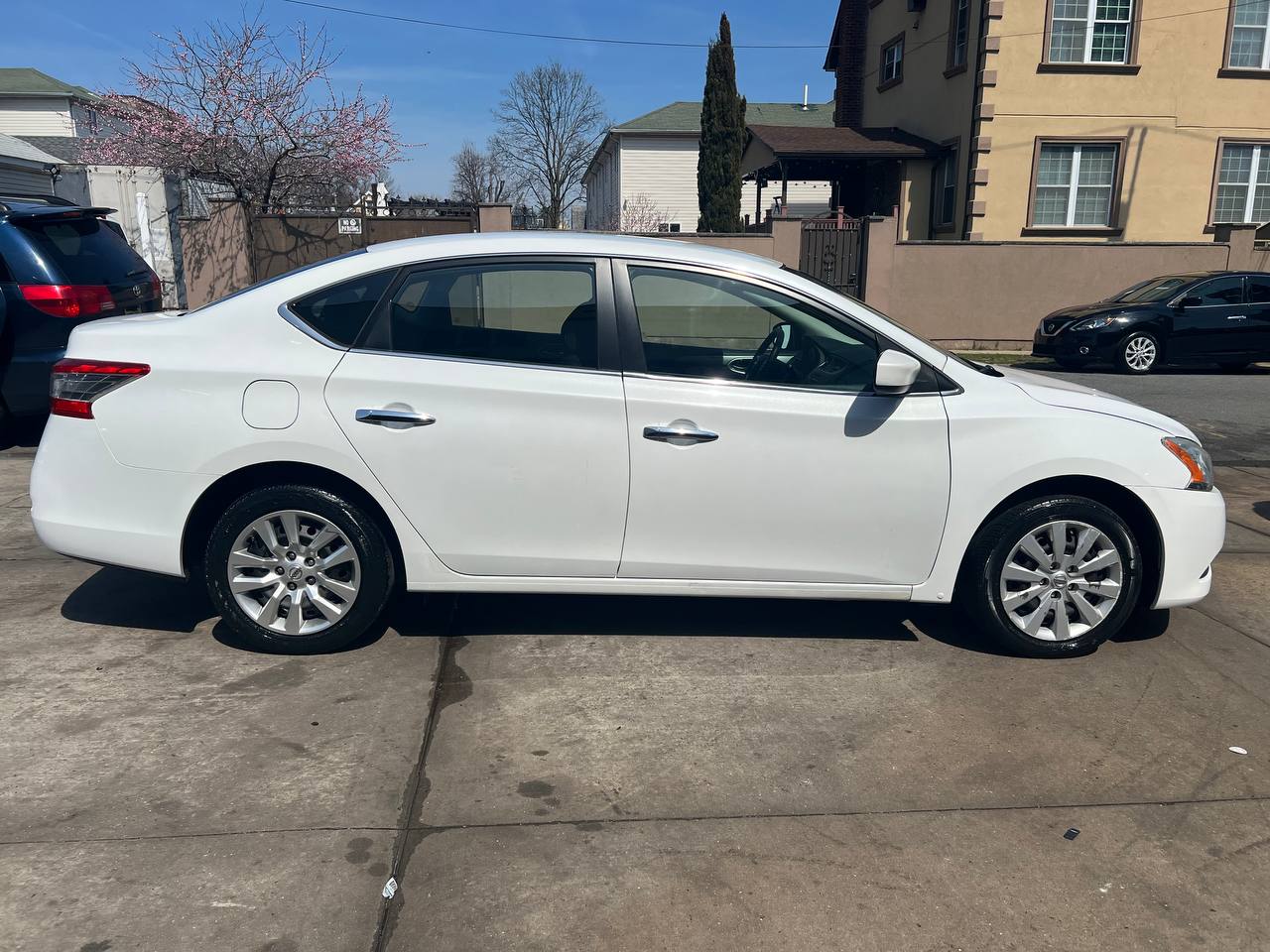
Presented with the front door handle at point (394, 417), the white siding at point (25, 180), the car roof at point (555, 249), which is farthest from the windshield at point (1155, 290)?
the white siding at point (25, 180)

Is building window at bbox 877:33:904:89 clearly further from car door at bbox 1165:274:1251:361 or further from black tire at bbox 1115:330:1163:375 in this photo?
black tire at bbox 1115:330:1163:375

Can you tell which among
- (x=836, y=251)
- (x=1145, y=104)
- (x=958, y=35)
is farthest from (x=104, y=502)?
(x=958, y=35)

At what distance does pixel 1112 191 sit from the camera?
68.1 ft

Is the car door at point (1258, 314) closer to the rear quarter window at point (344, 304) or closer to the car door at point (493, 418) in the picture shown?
the car door at point (493, 418)

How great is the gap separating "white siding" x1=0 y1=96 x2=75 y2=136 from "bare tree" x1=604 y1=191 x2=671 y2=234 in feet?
89.6

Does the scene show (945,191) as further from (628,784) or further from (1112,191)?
(628,784)

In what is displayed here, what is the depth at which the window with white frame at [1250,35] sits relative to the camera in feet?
65.3

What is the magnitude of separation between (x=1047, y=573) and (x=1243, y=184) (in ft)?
69.6

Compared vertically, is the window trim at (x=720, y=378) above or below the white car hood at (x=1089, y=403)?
above

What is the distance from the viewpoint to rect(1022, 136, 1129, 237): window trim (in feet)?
66.9

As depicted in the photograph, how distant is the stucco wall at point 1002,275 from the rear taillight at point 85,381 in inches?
610

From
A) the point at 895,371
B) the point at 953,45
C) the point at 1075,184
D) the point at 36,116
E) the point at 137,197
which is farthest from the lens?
the point at 36,116

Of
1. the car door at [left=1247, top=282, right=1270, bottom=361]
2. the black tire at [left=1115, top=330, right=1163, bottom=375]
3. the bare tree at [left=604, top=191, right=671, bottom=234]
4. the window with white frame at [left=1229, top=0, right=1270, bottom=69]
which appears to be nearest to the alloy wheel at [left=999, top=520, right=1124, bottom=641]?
the black tire at [left=1115, top=330, right=1163, bottom=375]

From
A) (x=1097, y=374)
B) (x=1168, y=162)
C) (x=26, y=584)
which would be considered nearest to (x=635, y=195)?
(x=1168, y=162)
